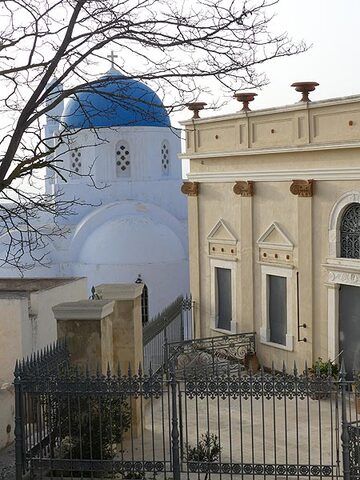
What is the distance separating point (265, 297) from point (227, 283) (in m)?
1.69

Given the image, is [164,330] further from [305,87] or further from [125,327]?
[125,327]

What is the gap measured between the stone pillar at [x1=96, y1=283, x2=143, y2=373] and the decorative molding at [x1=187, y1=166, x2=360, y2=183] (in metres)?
5.39

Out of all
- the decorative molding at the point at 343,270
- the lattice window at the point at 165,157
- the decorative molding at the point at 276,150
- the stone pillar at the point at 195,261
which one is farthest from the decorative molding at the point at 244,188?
the lattice window at the point at 165,157

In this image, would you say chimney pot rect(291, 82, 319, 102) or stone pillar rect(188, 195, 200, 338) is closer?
chimney pot rect(291, 82, 319, 102)

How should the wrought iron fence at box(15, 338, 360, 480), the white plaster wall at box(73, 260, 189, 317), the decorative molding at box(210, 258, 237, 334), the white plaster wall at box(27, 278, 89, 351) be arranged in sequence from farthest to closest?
the white plaster wall at box(73, 260, 189, 317), the decorative molding at box(210, 258, 237, 334), the white plaster wall at box(27, 278, 89, 351), the wrought iron fence at box(15, 338, 360, 480)

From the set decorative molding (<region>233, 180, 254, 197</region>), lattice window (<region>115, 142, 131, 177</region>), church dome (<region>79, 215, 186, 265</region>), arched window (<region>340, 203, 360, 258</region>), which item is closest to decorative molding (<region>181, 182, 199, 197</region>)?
decorative molding (<region>233, 180, 254, 197</region>)

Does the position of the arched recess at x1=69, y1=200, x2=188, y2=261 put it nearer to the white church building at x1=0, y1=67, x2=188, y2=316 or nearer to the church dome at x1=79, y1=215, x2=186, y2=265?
the white church building at x1=0, y1=67, x2=188, y2=316

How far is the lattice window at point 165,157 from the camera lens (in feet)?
86.7

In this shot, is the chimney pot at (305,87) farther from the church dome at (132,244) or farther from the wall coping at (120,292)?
the church dome at (132,244)

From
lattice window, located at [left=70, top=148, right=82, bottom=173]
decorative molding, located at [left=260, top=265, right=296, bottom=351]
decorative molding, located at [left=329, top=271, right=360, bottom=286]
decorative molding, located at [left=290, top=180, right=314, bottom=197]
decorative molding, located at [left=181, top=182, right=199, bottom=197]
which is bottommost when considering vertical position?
decorative molding, located at [left=260, top=265, right=296, bottom=351]

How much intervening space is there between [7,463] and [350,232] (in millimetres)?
8207

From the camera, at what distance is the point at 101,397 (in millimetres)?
9609

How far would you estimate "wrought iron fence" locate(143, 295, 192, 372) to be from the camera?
683 inches

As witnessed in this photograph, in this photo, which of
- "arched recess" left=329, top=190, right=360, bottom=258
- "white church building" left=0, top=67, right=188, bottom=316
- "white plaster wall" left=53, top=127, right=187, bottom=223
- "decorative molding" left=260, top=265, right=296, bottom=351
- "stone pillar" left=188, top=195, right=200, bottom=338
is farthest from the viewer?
"white plaster wall" left=53, top=127, right=187, bottom=223
